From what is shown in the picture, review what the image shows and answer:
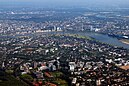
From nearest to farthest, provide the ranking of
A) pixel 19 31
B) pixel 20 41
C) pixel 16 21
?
pixel 20 41
pixel 19 31
pixel 16 21

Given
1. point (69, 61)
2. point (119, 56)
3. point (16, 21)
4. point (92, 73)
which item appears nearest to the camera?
point (92, 73)

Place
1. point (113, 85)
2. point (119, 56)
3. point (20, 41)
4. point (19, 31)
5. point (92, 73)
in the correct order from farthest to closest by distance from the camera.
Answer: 1. point (19, 31)
2. point (20, 41)
3. point (119, 56)
4. point (92, 73)
5. point (113, 85)

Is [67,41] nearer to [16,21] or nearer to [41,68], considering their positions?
[41,68]

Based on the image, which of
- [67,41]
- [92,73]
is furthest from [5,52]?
[92,73]

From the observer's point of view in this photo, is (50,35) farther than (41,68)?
Yes

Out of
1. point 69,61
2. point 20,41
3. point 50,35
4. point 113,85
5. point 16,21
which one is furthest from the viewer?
point 16,21

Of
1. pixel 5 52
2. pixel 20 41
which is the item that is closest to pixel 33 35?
pixel 20 41

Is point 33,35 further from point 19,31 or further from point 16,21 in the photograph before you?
point 16,21

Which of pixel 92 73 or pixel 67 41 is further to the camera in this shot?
pixel 67 41
